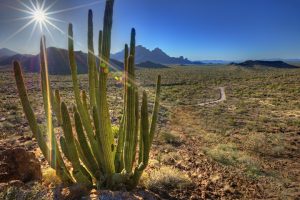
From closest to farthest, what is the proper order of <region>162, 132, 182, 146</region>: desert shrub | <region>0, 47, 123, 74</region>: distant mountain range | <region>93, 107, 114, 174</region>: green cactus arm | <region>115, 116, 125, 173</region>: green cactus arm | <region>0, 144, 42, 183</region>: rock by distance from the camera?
<region>93, 107, 114, 174</region>: green cactus arm, <region>0, 144, 42, 183</region>: rock, <region>115, 116, 125, 173</region>: green cactus arm, <region>162, 132, 182, 146</region>: desert shrub, <region>0, 47, 123, 74</region>: distant mountain range

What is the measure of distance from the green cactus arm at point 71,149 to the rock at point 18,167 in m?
0.79

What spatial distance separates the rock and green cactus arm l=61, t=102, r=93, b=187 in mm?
787

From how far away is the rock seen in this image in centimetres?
503

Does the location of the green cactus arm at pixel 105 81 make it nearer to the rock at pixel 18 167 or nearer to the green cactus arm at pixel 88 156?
the green cactus arm at pixel 88 156

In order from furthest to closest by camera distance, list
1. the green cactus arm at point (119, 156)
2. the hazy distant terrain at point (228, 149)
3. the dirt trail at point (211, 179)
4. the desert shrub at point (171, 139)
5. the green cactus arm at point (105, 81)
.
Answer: the desert shrub at point (171, 139)
the hazy distant terrain at point (228, 149)
the dirt trail at point (211, 179)
the green cactus arm at point (119, 156)
the green cactus arm at point (105, 81)

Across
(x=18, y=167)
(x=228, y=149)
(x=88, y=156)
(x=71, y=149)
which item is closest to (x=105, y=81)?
(x=71, y=149)

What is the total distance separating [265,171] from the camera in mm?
7457

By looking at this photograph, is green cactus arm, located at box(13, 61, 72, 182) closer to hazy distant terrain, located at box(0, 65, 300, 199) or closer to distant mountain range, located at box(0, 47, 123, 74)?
hazy distant terrain, located at box(0, 65, 300, 199)

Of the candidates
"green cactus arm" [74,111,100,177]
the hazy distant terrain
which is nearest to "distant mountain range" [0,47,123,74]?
the hazy distant terrain

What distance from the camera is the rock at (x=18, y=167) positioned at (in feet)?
16.5

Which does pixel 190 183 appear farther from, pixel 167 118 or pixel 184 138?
pixel 167 118

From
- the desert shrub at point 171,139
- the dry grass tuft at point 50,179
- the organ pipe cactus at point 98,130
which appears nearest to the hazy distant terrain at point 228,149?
the desert shrub at point 171,139

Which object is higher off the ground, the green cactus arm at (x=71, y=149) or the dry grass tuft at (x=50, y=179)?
the green cactus arm at (x=71, y=149)

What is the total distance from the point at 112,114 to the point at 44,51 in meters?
10.3
